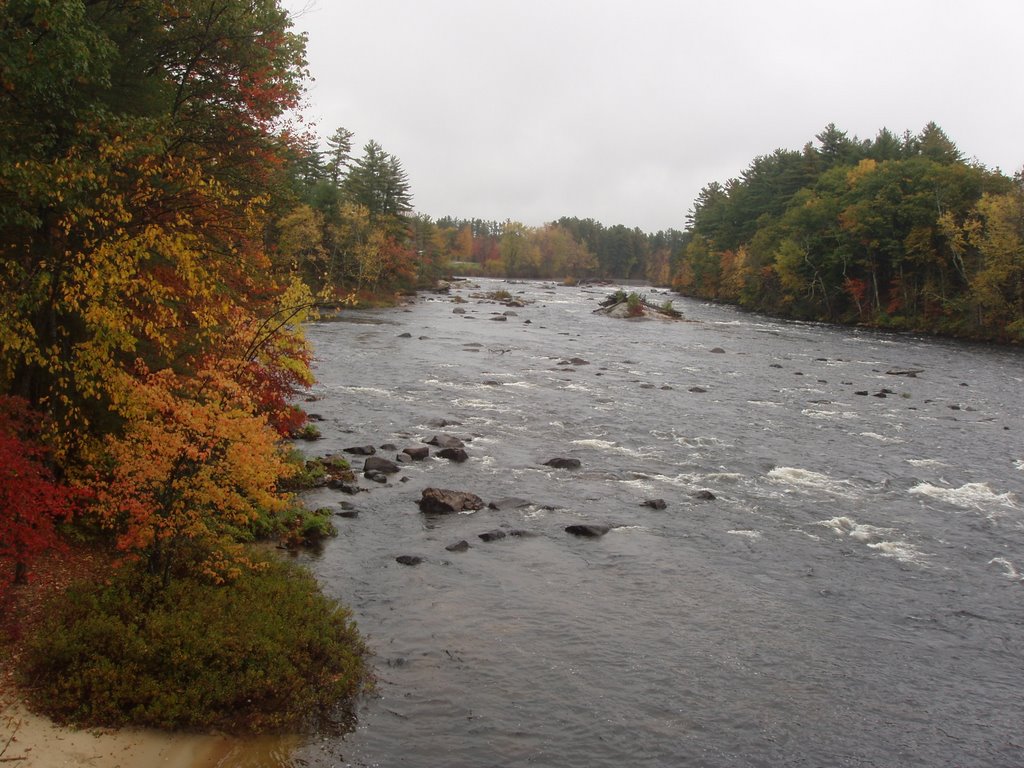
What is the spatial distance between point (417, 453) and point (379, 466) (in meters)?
1.81

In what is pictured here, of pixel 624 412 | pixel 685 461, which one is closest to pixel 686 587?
pixel 685 461

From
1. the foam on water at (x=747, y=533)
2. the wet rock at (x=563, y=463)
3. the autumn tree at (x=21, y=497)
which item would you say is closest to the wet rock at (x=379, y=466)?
the wet rock at (x=563, y=463)

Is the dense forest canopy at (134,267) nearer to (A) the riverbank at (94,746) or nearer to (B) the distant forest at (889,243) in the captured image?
(A) the riverbank at (94,746)

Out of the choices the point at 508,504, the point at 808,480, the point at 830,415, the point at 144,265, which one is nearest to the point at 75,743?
the point at 144,265

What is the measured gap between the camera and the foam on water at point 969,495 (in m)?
21.9

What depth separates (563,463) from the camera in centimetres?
2472

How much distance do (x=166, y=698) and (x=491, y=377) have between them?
31.0 metres

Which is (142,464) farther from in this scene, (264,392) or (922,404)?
(922,404)

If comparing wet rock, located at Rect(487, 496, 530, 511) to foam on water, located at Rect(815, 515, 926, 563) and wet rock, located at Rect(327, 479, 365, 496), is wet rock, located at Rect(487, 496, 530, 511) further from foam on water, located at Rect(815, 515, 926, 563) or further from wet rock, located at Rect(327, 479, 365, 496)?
foam on water, located at Rect(815, 515, 926, 563)

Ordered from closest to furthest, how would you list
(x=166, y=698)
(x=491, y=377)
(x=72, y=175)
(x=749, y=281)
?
(x=166, y=698) < (x=72, y=175) < (x=491, y=377) < (x=749, y=281)

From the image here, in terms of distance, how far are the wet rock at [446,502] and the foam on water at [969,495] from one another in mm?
14006

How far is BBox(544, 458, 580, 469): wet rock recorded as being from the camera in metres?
24.6

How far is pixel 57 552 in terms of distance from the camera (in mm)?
13352

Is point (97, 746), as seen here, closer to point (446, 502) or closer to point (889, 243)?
point (446, 502)
